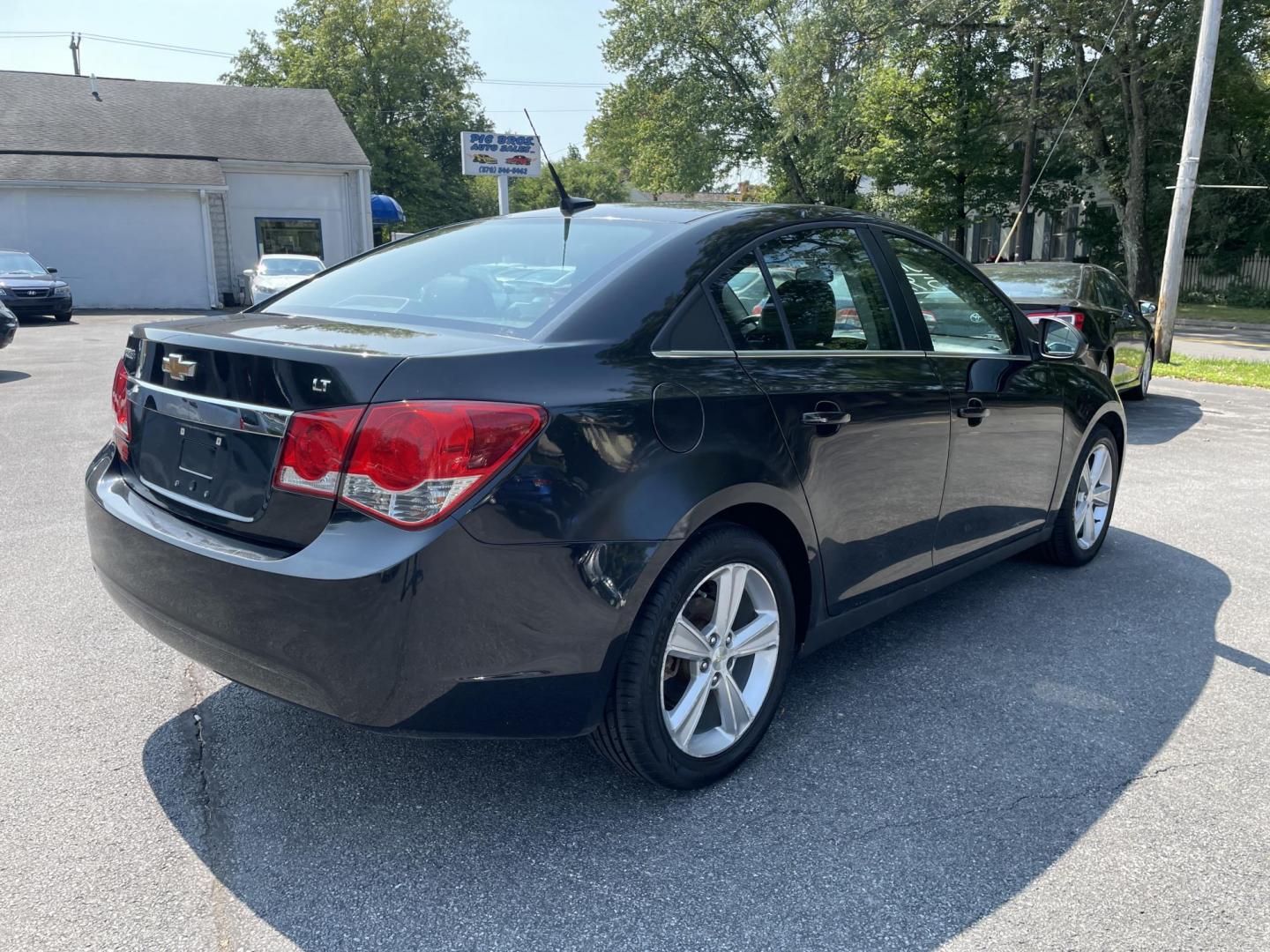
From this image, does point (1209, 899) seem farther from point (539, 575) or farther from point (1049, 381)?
point (1049, 381)

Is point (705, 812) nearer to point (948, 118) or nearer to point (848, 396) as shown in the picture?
point (848, 396)

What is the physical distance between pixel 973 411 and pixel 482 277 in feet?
6.17

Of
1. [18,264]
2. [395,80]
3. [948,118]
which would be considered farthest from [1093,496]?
[395,80]

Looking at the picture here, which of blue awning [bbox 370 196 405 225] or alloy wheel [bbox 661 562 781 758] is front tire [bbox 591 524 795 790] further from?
blue awning [bbox 370 196 405 225]

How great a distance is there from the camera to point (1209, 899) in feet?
7.82

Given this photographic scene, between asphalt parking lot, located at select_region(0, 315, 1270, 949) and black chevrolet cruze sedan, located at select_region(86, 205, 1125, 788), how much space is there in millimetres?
313

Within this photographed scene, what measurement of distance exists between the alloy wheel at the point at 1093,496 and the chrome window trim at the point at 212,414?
374 cm

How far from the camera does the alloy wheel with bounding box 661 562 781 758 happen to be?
8.96ft

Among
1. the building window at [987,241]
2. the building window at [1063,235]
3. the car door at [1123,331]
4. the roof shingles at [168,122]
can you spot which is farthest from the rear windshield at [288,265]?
the building window at [987,241]

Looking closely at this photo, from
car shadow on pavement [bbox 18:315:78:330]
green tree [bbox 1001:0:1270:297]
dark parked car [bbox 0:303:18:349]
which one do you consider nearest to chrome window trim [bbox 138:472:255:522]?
dark parked car [bbox 0:303:18:349]

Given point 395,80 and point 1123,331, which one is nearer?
point 1123,331

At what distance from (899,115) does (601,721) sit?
98.0 ft

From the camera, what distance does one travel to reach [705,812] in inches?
107

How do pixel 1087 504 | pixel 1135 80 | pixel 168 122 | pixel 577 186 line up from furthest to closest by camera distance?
1. pixel 577 186
2. pixel 168 122
3. pixel 1135 80
4. pixel 1087 504
